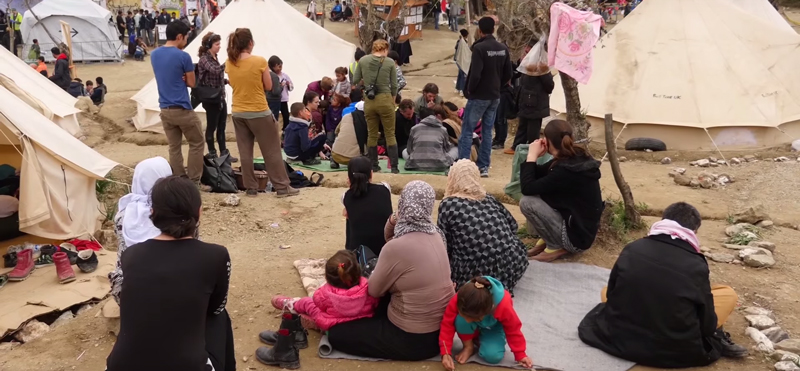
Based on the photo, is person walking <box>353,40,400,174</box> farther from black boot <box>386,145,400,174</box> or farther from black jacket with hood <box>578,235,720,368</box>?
black jacket with hood <box>578,235,720,368</box>

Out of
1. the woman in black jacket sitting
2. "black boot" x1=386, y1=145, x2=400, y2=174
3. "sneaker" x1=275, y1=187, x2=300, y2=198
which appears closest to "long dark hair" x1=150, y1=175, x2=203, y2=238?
the woman in black jacket sitting

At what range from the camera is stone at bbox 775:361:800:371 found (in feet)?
12.2

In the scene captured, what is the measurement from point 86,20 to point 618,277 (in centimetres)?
1825

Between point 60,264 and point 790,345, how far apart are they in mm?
4763

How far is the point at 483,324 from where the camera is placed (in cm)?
374

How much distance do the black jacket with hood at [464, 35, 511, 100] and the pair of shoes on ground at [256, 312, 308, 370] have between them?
3.87 meters

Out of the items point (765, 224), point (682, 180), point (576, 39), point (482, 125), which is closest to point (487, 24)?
point (482, 125)

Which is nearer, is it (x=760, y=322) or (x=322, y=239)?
(x=760, y=322)

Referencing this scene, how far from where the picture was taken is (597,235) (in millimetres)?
5484

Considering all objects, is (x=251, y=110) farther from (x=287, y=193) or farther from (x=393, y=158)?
(x=393, y=158)

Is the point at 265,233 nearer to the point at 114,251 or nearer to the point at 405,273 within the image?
the point at 114,251

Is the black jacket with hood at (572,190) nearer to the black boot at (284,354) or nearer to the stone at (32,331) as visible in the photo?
the black boot at (284,354)

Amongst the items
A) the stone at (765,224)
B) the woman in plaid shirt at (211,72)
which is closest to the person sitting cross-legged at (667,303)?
the stone at (765,224)

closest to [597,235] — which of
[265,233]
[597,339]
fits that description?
[597,339]
